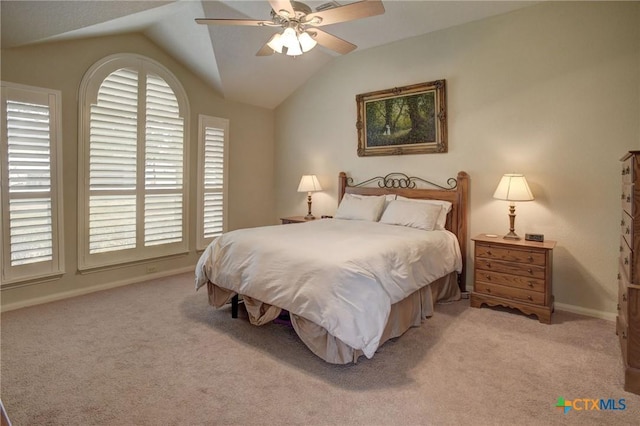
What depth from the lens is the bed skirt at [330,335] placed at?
228 cm

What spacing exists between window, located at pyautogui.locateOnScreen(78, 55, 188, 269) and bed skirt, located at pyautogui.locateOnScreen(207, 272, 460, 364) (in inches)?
62.2

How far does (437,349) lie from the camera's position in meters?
2.55

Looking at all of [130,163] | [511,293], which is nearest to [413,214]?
[511,293]

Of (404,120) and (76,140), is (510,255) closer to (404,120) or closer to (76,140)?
(404,120)

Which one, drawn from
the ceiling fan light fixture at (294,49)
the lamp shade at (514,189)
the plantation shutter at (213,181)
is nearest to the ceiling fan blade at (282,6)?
the ceiling fan light fixture at (294,49)

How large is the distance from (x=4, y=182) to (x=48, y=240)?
2.17 feet

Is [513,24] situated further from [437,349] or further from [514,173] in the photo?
[437,349]

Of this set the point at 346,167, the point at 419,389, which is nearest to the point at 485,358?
the point at 419,389

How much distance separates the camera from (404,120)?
4273mm

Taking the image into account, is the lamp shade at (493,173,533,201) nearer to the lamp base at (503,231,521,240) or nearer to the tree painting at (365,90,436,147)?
the lamp base at (503,231,521,240)

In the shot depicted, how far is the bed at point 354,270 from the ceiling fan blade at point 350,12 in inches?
63.0

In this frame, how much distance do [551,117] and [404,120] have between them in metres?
1.52

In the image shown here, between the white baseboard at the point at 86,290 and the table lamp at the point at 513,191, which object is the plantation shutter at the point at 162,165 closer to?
the white baseboard at the point at 86,290

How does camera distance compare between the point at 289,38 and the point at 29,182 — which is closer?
the point at 289,38
